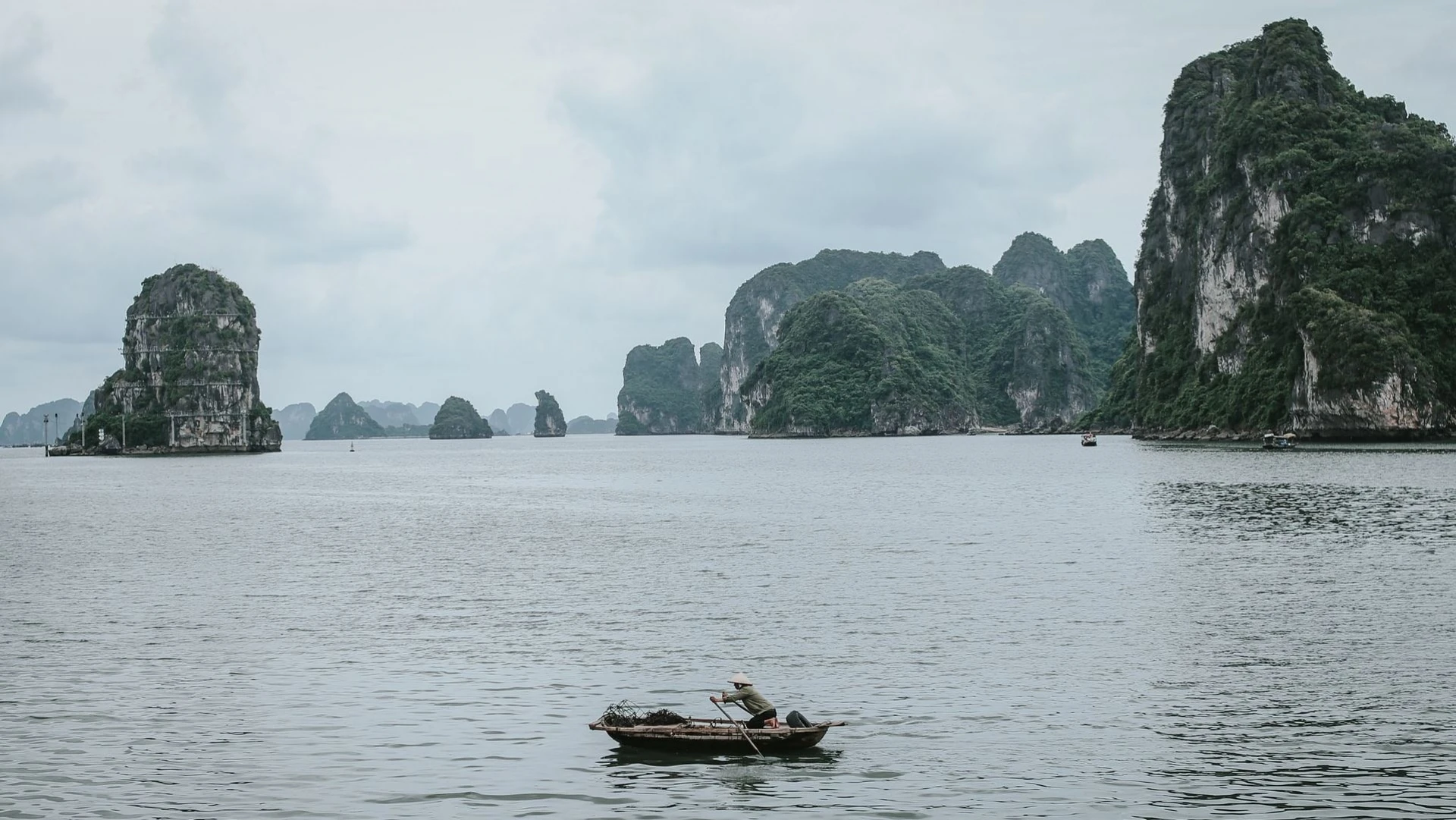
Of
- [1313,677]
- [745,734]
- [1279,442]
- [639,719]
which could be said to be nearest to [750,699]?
[745,734]

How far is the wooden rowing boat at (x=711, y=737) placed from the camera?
24203mm

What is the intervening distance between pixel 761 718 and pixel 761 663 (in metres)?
8.05

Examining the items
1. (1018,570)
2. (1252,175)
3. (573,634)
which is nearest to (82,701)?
(573,634)

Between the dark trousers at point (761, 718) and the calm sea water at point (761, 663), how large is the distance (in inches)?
25.7

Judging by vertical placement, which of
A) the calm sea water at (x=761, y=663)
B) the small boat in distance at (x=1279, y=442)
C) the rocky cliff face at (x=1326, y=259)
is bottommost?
the calm sea water at (x=761, y=663)

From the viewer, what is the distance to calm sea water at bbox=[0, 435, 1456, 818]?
72.8 ft

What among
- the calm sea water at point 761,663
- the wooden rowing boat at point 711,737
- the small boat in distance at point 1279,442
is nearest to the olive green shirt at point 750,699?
the wooden rowing boat at point 711,737

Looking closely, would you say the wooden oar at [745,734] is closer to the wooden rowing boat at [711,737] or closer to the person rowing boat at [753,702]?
the wooden rowing boat at [711,737]

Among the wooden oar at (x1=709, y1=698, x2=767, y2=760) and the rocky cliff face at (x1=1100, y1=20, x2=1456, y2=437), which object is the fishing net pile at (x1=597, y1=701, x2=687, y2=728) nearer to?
the wooden oar at (x1=709, y1=698, x2=767, y2=760)

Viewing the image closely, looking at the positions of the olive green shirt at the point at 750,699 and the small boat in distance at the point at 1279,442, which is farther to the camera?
the small boat in distance at the point at 1279,442

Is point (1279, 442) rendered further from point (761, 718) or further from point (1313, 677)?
point (761, 718)

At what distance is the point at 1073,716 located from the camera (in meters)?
26.8

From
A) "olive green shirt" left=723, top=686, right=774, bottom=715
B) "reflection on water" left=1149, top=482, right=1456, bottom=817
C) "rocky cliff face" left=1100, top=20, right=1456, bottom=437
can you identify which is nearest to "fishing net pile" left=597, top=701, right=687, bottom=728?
"olive green shirt" left=723, top=686, right=774, bottom=715

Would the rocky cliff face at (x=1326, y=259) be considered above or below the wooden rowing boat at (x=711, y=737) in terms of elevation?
above
